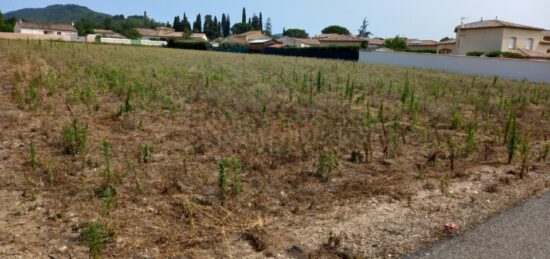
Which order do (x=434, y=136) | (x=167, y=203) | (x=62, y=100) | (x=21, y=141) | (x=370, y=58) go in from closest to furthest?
1. (x=167, y=203)
2. (x=21, y=141)
3. (x=434, y=136)
4. (x=62, y=100)
5. (x=370, y=58)

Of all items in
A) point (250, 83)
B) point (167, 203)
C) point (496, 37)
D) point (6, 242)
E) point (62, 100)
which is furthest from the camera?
point (496, 37)

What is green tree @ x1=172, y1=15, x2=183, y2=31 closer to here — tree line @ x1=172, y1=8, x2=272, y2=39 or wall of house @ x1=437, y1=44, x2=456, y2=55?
tree line @ x1=172, y1=8, x2=272, y2=39

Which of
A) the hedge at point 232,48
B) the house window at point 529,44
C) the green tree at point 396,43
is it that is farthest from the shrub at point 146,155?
the green tree at point 396,43

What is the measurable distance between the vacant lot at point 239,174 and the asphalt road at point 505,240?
15cm

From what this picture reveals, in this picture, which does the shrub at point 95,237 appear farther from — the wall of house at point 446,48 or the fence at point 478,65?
the wall of house at point 446,48

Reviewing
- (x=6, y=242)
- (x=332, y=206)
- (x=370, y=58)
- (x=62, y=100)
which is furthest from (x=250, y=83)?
(x=370, y=58)

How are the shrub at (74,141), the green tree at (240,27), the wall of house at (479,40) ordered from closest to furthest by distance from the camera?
the shrub at (74,141), the wall of house at (479,40), the green tree at (240,27)

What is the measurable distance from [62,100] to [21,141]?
2669 millimetres

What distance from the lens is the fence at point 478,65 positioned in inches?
859

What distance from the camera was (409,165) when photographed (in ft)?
19.0

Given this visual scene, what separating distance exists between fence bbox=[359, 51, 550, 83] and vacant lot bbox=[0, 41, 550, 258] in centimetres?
1479

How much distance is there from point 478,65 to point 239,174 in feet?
79.5

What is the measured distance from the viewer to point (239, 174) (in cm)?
495

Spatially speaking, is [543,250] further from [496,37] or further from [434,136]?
[496,37]
